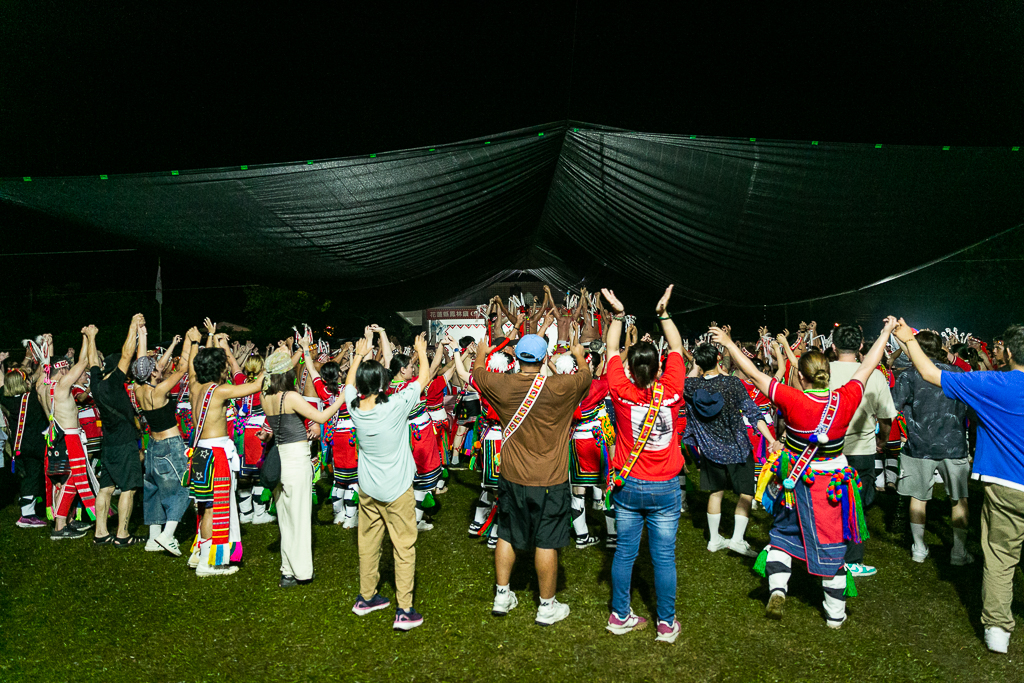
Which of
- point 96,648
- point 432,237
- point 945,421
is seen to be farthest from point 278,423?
point 945,421

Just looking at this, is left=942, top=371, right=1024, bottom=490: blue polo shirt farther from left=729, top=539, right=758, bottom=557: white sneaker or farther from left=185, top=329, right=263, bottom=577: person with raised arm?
left=185, top=329, right=263, bottom=577: person with raised arm

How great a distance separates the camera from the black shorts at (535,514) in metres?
3.85

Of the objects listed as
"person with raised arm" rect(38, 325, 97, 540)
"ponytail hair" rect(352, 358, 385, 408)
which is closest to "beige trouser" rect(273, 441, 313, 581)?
"ponytail hair" rect(352, 358, 385, 408)

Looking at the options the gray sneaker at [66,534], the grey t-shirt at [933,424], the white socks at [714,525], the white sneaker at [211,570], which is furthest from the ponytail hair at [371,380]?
the gray sneaker at [66,534]

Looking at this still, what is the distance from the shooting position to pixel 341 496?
6359 millimetres

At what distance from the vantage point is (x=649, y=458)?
145 inches

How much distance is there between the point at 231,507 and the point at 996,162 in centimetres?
656

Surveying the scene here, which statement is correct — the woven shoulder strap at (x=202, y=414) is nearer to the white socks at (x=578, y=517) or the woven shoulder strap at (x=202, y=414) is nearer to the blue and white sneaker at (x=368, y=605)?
the blue and white sneaker at (x=368, y=605)

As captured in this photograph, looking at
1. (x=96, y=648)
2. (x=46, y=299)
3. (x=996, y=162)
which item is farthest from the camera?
(x=46, y=299)

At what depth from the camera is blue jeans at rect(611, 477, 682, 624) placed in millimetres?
3670

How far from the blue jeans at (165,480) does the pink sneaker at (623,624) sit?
12.8 ft

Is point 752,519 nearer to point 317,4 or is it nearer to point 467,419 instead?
point 467,419

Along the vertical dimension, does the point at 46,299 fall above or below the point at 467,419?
above

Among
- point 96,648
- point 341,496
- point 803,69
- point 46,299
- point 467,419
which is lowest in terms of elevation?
point 96,648
